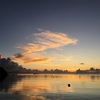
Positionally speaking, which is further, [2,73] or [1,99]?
[2,73]

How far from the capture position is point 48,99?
42.9 m

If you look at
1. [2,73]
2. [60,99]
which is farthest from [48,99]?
[2,73]

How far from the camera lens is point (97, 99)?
43156mm

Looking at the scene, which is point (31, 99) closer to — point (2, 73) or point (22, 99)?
point (22, 99)

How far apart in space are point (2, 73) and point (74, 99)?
509ft

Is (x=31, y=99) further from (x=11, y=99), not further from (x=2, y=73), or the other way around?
(x=2, y=73)

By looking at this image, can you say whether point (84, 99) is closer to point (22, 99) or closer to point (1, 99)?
point (22, 99)

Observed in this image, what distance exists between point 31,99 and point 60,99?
5128mm

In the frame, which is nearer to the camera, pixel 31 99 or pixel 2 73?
pixel 31 99

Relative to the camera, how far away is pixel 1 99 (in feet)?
140

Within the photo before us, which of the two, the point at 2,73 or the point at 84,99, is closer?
the point at 84,99

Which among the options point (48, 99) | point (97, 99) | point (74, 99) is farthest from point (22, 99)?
point (97, 99)

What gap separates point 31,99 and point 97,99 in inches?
447

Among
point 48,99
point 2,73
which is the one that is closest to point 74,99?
point 48,99
